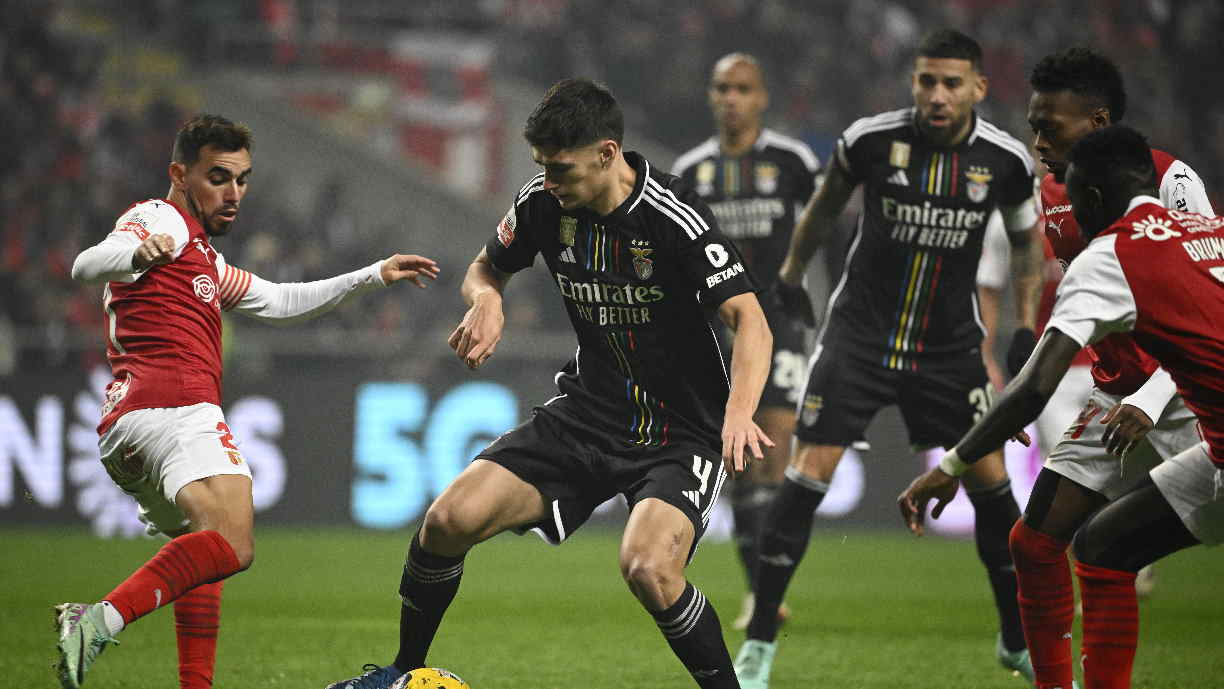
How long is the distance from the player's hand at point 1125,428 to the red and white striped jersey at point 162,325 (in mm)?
2796

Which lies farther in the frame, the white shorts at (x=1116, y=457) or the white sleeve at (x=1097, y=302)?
the white shorts at (x=1116, y=457)

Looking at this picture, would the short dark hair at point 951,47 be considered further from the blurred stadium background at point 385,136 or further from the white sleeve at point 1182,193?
the blurred stadium background at point 385,136

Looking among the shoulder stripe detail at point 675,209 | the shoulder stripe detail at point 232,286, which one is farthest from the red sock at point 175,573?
the shoulder stripe detail at point 675,209

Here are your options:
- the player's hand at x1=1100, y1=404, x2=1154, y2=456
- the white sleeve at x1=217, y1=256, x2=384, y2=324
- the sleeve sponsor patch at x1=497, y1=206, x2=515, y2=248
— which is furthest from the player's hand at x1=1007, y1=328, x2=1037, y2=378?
the white sleeve at x1=217, y1=256, x2=384, y2=324

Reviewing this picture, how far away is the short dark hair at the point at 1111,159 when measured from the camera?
13.1 feet

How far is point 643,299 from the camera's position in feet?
15.5

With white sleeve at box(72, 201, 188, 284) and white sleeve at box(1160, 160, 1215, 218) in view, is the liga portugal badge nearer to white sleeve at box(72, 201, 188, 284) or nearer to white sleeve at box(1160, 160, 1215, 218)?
white sleeve at box(72, 201, 188, 284)

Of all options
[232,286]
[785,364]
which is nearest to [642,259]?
[232,286]

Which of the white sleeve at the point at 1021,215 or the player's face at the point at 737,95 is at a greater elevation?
the player's face at the point at 737,95

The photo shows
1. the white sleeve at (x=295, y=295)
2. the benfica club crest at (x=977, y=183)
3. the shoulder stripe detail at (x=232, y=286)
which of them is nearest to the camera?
the shoulder stripe detail at (x=232, y=286)

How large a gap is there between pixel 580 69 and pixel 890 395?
13852 millimetres

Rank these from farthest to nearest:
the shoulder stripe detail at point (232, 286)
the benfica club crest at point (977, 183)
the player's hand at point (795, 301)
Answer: the player's hand at point (795, 301), the benfica club crest at point (977, 183), the shoulder stripe detail at point (232, 286)

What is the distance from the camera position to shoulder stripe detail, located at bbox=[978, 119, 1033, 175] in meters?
6.12

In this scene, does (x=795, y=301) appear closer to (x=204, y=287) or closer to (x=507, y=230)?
(x=507, y=230)
